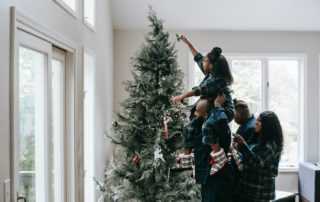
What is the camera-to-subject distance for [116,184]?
3436 millimetres

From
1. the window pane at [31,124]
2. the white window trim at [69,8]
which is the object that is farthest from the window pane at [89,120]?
the window pane at [31,124]

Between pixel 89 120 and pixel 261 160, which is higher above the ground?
pixel 89 120

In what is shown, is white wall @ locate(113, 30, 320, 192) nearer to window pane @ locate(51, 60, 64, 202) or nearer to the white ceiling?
the white ceiling

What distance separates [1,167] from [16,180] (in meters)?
0.18

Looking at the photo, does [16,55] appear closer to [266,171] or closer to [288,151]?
[266,171]

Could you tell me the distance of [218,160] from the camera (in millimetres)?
2123

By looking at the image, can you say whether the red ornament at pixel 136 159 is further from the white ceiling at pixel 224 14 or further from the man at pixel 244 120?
the white ceiling at pixel 224 14

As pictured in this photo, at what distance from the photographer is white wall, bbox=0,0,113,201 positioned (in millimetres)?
1719

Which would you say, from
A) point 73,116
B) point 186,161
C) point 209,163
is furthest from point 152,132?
point 209,163

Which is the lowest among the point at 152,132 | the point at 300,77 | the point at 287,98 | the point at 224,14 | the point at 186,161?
the point at 186,161

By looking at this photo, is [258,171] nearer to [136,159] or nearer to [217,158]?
[217,158]

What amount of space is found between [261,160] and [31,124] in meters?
1.39

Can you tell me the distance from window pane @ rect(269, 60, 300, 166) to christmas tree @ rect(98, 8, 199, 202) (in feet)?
7.39

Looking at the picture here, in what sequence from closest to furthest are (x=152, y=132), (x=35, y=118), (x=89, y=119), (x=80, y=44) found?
(x=35, y=118) < (x=80, y=44) < (x=152, y=132) < (x=89, y=119)
